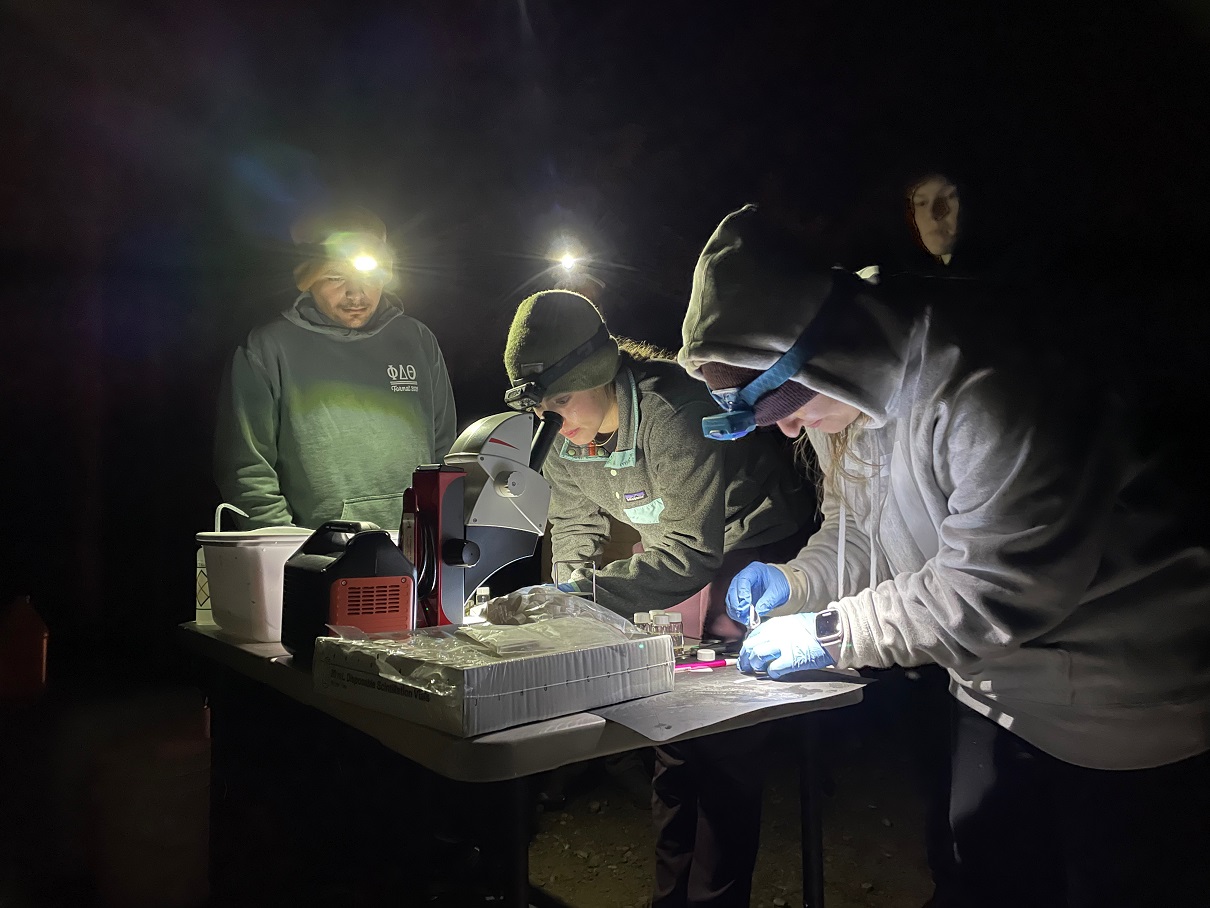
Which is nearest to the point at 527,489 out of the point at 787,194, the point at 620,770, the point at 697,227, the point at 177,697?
the point at 787,194

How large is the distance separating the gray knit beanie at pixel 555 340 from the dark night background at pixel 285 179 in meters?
0.87

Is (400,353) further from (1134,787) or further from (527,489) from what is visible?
(1134,787)

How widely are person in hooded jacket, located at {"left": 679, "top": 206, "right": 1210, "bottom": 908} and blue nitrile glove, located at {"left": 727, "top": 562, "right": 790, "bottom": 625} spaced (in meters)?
0.29

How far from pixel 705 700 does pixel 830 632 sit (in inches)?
11.7

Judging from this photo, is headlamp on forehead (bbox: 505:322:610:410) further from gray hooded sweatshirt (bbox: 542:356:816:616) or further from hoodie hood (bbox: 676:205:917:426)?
hoodie hood (bbox: 676:205:917:426)

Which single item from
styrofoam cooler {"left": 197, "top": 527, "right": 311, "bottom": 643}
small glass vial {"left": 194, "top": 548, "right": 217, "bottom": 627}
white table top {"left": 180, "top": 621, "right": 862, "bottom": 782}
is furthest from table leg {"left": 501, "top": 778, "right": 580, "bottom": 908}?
small glass vial {"left": 194, "top": 548, "right": 217, "bottom": 627}

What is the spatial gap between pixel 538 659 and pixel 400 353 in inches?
76.8

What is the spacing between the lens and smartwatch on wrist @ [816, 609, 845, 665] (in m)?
1.40

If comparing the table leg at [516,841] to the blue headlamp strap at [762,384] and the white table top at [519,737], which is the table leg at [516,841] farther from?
the blue headlamp strap at [762,384]

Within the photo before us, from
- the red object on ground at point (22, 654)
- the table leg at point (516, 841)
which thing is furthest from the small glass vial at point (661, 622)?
the red object on ground at point (22, 654)

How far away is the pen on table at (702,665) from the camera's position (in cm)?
162

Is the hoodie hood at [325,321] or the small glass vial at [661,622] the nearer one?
the small glass vial at [661,622]

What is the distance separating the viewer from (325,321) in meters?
2.69

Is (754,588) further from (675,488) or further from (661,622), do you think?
(675,488)
